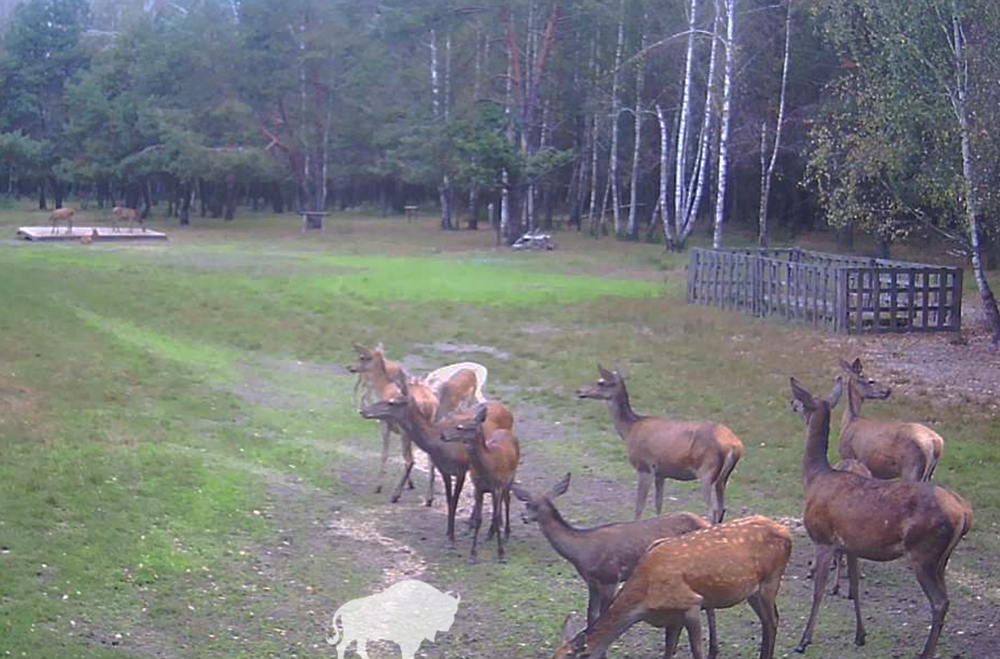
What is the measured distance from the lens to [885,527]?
284 inches

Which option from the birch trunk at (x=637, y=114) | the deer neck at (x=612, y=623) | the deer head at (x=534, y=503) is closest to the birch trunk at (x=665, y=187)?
the birch trunk at (x=637, y=114)

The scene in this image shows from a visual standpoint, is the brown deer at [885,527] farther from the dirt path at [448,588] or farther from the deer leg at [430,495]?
the deer leg at [430,495]

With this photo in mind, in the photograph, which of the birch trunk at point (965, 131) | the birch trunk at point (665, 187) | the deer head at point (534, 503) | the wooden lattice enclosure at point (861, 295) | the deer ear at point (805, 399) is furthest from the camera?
the birch trunk at point (665, 187)

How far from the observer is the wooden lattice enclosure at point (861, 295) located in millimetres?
21109

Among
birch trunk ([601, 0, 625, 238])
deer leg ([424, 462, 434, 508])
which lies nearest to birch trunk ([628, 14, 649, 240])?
birch trunk ([601, 0, 625, 238])

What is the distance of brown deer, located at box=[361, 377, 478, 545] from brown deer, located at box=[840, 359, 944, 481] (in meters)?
3.03

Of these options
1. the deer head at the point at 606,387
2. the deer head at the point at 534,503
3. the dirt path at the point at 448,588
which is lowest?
the dirt path at the point at 448,588

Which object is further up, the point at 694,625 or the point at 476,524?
the point at 694,625

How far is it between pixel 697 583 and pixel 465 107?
147 feet

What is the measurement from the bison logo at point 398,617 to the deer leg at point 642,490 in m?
2.04

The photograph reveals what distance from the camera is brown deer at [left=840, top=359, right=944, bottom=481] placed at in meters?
9.23

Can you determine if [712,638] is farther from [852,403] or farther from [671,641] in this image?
[852,403]

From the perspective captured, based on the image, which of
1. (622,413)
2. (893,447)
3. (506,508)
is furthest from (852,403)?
(506,508)

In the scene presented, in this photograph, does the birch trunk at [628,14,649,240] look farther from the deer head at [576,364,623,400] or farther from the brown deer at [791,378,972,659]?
the brown deer at [791,378,972,659]
